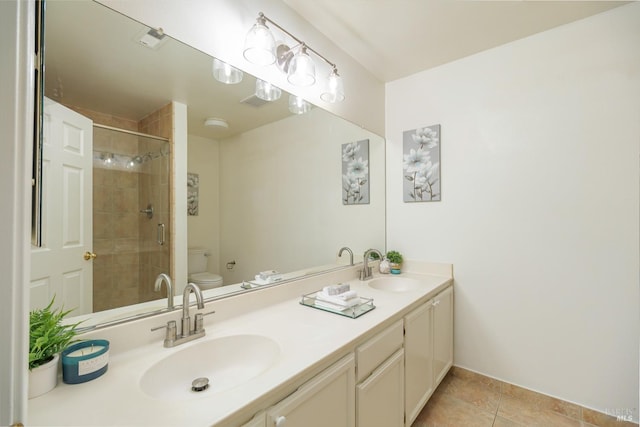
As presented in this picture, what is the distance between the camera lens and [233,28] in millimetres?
1311

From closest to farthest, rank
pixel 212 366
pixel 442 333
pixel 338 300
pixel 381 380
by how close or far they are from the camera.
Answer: pixel 212 366 → pixel 381 380 → pixel 338 300 → pixel 442 333

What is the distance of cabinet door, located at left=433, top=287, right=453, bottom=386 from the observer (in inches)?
71.1

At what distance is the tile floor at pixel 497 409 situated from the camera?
1.62m

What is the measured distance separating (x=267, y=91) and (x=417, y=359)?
1.75 meters

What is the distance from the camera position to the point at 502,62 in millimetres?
1961

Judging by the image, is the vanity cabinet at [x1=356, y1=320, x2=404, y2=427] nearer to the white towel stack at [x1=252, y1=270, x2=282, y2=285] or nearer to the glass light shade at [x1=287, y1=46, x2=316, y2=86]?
the white towel stack at [x1=252, y1=270, x2=282, y2=285]

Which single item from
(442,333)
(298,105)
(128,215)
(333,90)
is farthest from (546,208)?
(128,215)

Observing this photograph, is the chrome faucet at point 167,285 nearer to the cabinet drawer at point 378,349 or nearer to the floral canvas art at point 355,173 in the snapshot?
the cabinet drawer at point 378,349

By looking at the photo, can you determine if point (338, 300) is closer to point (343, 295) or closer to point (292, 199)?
point (343, 295)

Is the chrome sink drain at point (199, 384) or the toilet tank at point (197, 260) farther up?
the toilet tank at point (197, 260)

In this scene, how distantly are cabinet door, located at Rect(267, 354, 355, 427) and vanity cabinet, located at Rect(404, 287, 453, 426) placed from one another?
53 centimetres

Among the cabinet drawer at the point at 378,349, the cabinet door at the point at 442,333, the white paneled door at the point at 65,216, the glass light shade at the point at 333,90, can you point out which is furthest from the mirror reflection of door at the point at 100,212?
the cabinet door at the point at 442,333

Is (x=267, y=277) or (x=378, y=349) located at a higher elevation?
(x=267, y=277)

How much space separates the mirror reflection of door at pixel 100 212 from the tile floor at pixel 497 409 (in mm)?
1755
